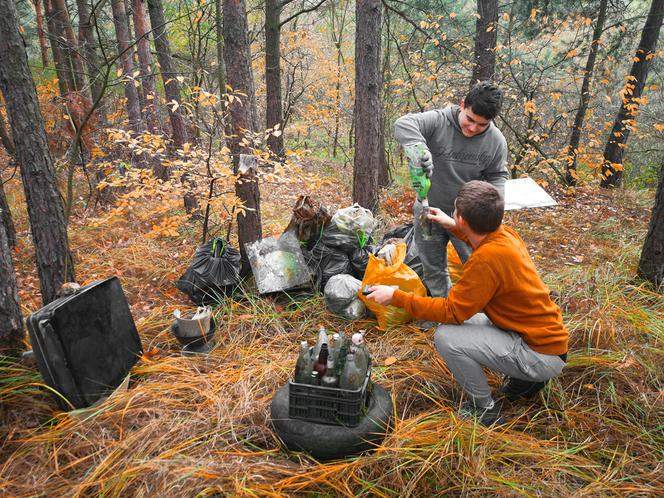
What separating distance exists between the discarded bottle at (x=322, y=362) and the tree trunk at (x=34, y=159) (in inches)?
87.2

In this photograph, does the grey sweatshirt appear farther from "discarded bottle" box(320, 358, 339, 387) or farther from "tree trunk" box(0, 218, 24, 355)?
"tree trunk" box(0, 218, 24, 355)

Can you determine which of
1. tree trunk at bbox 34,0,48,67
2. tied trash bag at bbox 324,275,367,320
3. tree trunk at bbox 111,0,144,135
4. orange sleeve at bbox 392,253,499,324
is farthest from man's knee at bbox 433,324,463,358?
tree trunk at bbox 34,0,48,67

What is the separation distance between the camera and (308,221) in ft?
12.9

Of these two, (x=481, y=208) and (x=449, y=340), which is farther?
(x=449, y=340)

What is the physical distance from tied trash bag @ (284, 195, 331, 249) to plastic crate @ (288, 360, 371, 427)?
6.60 feet

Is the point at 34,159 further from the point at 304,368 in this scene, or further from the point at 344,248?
the point at 344,248

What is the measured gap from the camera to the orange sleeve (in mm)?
2133

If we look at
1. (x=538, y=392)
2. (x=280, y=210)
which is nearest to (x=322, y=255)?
(x=538, y=392)

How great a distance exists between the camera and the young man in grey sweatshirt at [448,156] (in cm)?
294

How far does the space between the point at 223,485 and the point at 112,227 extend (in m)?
5.26

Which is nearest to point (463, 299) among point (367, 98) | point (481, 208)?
point (481, 208)

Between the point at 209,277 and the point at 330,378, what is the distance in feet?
6.32

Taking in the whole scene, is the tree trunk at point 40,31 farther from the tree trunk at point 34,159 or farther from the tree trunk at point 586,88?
the tree trunk at point 586,88

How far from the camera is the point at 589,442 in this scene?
2217mm
